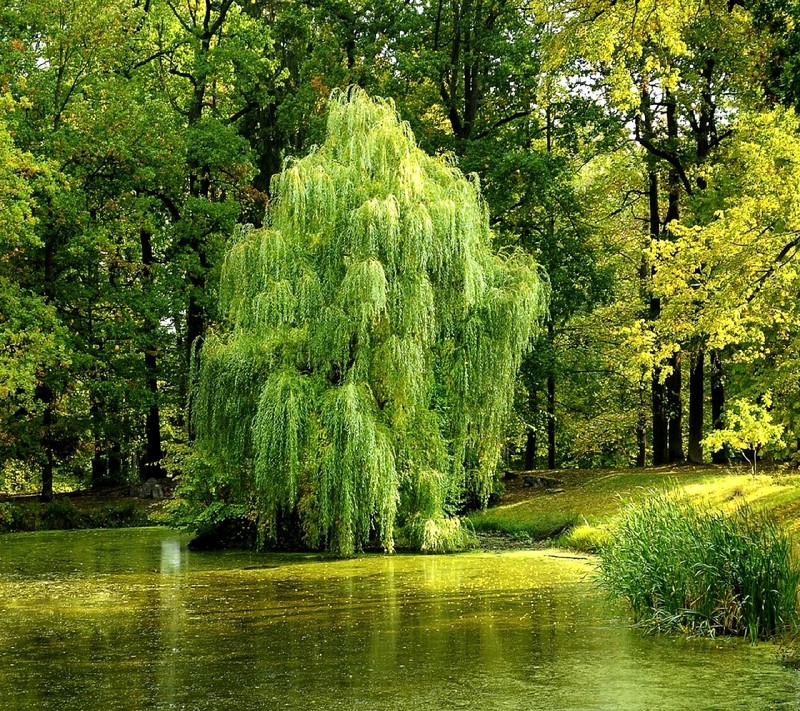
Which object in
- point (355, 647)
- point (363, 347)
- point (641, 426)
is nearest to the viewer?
point (355, 647)

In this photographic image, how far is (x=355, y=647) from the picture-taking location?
8266 mm

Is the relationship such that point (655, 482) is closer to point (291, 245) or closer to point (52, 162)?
point (291, 245)

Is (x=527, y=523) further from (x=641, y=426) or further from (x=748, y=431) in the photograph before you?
(x=641, y=426)

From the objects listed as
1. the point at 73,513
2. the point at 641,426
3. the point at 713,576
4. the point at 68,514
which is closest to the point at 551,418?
the point at 641,426

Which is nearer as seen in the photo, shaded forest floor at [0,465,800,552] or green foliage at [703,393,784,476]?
green foliage at [703,393,784,476]

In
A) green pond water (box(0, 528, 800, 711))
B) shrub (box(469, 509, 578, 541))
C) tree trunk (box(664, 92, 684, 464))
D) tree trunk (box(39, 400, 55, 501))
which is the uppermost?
tree trunk (box(664, 92, 684, 464))

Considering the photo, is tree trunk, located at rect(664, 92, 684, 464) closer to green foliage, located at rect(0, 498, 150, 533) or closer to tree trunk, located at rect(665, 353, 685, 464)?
tree trunk, located at rect(665, 353, 685, 464)

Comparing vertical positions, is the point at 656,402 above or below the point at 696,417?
above

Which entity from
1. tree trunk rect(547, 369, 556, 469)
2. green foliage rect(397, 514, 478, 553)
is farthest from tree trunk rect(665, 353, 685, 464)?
green foliage rect(397, 514, 478, 553)

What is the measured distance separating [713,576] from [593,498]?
40.2 feet

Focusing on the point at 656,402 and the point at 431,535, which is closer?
the point at 431,535

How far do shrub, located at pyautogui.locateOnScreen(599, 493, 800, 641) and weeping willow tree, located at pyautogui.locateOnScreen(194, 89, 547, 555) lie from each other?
565 cm

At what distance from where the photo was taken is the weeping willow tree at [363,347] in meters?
14.8

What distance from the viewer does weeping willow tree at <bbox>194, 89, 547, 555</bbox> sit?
48.6ft
